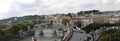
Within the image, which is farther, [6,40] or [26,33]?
[26,33]

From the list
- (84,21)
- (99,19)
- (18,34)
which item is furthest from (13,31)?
(99,19)

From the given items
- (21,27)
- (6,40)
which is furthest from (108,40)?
(21,27)

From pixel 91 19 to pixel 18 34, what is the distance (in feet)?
78.8

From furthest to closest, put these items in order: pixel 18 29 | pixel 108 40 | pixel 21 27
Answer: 1. pixel 21 27
2. pixel 18 29
3. pixel 108 40

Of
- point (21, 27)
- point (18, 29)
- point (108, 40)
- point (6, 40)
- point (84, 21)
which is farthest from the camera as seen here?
point (84, 21)

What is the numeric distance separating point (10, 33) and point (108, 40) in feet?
108

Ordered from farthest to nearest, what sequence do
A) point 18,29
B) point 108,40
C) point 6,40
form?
point 18,29 < point 6,40 < point 108,40

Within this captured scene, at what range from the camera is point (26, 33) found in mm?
56875

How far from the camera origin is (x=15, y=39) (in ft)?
157

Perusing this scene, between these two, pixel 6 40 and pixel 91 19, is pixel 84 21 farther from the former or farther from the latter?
pixel 6 40

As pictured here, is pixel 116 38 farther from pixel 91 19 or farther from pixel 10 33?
pixel 91 19

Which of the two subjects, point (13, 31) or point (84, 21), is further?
point (84, 21)

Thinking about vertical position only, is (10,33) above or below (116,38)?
below

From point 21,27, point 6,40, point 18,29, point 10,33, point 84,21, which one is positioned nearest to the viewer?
point 6,40
